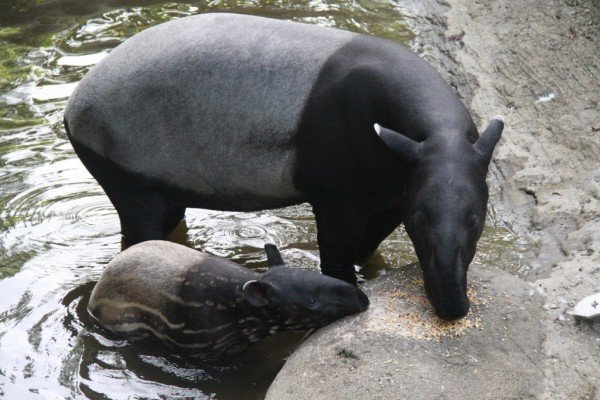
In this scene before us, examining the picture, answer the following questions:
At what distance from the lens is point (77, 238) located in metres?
9.27

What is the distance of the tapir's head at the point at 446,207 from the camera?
6.21 meters

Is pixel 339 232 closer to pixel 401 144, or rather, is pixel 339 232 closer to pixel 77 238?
pixel 401 144

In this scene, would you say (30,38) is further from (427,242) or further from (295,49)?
(427,242)

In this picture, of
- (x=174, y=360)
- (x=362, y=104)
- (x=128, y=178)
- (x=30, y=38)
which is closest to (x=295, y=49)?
(x=362, y=104)

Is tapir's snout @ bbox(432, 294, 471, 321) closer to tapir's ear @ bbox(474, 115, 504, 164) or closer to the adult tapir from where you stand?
the adult tapir

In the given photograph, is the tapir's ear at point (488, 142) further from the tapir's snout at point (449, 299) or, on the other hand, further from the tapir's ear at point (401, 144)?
the tapir's snout at point (449, 299)

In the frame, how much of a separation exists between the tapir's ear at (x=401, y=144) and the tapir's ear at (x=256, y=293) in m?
1.35

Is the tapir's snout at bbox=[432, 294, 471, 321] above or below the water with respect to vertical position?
above

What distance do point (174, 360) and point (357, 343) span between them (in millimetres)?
1731

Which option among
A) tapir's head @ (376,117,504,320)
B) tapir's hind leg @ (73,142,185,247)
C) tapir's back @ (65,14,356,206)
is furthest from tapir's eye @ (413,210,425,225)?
tapir's hind leg @ (73,142,185,247)

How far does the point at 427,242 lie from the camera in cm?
632

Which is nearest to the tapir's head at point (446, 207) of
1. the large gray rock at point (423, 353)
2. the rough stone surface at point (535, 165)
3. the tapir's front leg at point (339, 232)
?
the large gray rock at point (423, 353)

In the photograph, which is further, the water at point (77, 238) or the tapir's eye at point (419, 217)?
the water at point (77, 238)

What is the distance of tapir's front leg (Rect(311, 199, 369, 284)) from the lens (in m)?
7.53
